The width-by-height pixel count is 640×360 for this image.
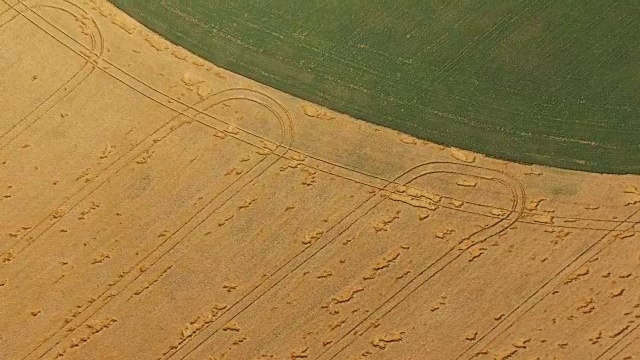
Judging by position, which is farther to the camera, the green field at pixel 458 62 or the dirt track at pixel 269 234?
the green field at pixel 458 62

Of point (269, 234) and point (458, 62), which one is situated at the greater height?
point (458, 62)

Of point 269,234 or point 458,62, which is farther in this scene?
point 458,62

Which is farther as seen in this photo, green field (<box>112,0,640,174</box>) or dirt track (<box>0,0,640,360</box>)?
green field (<box>112,0,640,174</box>)

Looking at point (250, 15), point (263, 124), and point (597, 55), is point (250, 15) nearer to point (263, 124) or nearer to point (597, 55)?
point (263, 124)

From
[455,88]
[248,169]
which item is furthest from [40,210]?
[455,88]
